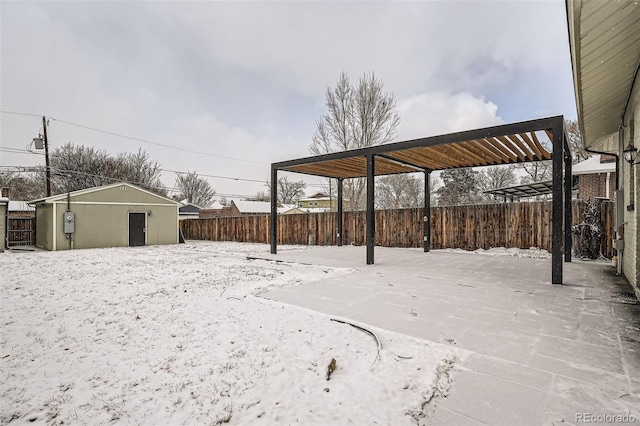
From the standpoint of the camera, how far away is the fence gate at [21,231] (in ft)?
48.8

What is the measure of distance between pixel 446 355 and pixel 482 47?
36.6ft

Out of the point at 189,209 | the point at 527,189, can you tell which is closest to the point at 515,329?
the point at 527,189

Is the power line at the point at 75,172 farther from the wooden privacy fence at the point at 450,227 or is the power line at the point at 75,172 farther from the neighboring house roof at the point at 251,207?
the wooden privacy fence at the point at 450,227

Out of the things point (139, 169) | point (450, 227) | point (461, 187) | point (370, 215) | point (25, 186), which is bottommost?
point (450, 227)

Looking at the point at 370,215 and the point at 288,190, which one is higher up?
the point at 288,190

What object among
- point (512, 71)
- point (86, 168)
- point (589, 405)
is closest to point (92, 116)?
point (86, 168)

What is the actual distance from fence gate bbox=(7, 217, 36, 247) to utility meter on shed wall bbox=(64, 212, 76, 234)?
496 centimetres

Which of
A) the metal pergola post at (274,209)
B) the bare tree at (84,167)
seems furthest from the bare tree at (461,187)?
the bare tree at (84,167)

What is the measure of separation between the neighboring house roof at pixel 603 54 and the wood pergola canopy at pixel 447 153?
707 millimetres

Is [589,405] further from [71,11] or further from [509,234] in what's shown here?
[71,11]

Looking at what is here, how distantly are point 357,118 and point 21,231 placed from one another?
18.3m

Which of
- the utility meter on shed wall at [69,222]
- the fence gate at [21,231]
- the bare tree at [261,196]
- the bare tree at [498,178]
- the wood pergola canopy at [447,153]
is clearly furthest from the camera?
the bare tree at [261,196]

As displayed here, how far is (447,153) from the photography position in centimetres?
704

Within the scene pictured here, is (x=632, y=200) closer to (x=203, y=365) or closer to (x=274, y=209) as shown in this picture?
(x=203, y=365)
